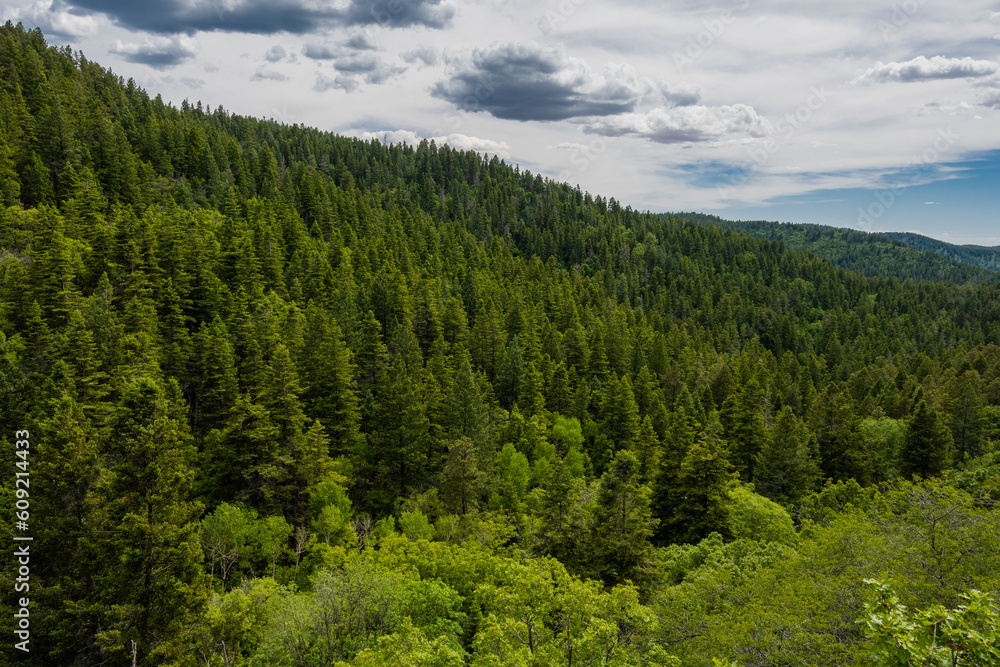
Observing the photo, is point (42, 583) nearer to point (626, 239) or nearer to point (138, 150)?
point (138, 150)

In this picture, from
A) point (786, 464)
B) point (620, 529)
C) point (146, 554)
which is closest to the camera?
point (146, 554)

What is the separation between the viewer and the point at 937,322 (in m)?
166

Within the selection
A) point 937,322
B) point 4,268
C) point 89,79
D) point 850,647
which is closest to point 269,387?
point 4,268

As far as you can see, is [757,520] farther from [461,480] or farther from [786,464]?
[461,480]

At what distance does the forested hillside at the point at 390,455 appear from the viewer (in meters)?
18.2

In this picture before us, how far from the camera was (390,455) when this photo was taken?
147ft

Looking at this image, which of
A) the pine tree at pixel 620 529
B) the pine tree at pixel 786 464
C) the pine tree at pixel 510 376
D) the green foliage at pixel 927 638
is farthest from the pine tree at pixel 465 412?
the green foliage at pixel 927 638

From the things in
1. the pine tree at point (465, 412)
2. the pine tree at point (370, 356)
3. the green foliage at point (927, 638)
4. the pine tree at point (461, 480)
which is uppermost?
the green foliage at point (927, 638)

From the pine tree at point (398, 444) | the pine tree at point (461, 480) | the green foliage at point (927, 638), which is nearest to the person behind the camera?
the green foliage at point (927, 638)

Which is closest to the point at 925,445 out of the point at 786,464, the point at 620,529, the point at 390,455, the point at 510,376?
the point at 786,464

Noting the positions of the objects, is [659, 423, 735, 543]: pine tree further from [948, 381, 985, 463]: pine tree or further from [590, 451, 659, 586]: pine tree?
[948, 381, 985, 463]: pine tree

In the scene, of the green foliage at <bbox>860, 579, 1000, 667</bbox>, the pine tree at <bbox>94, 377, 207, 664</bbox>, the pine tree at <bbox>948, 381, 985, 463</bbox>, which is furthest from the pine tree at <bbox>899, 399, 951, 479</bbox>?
the pine tree at <bbox>94, 377, 207, 664</bbox>

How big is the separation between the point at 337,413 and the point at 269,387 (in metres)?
7.82

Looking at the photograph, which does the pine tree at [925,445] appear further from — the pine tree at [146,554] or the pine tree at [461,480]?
the pine tree at [146,554]
